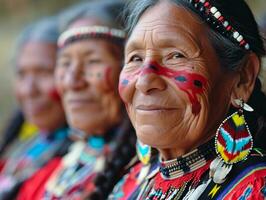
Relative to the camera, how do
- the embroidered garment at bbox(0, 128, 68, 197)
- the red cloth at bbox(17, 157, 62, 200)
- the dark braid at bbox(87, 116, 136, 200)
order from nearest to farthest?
1. the dark braid at bbox(87, 116, 136, 200)
2. the red cloth at bbox(17, 157, 62, 200)
3. the embroidered garment at bbox(0, 128, 68, 197)

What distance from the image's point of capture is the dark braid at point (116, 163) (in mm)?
3346

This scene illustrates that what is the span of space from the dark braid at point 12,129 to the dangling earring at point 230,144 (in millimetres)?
3015

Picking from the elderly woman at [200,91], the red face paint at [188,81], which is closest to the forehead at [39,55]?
the elderly woman at [200,91]

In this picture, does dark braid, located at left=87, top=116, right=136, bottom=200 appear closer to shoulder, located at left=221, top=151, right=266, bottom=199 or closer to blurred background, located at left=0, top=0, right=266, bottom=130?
shoulder, located at left=221, top=151, right=266, bottom=199

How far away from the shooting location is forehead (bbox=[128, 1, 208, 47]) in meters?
2.49

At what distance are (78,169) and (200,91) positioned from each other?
1.53 meters

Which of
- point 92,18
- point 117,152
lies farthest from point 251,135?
point 92,18

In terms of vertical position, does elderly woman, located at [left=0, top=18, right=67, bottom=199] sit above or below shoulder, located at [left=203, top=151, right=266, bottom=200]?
below

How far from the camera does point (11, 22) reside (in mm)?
10164

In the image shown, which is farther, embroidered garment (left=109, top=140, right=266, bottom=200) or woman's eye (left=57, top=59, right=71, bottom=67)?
woman's eye (left=57, top=59, right=71, bottom=67)

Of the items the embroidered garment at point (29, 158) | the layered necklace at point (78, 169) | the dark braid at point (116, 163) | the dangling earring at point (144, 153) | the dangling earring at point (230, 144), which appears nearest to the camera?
the dangling earring at point (230, 144)

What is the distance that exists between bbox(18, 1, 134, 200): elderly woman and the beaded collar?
87 cm

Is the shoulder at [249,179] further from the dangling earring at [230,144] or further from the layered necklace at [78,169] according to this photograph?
the layered necklace at [78,169]

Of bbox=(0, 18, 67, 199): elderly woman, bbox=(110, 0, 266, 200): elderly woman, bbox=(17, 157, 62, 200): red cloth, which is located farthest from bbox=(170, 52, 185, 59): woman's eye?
bbox=(0, 18, 67, 199): elderly woman
